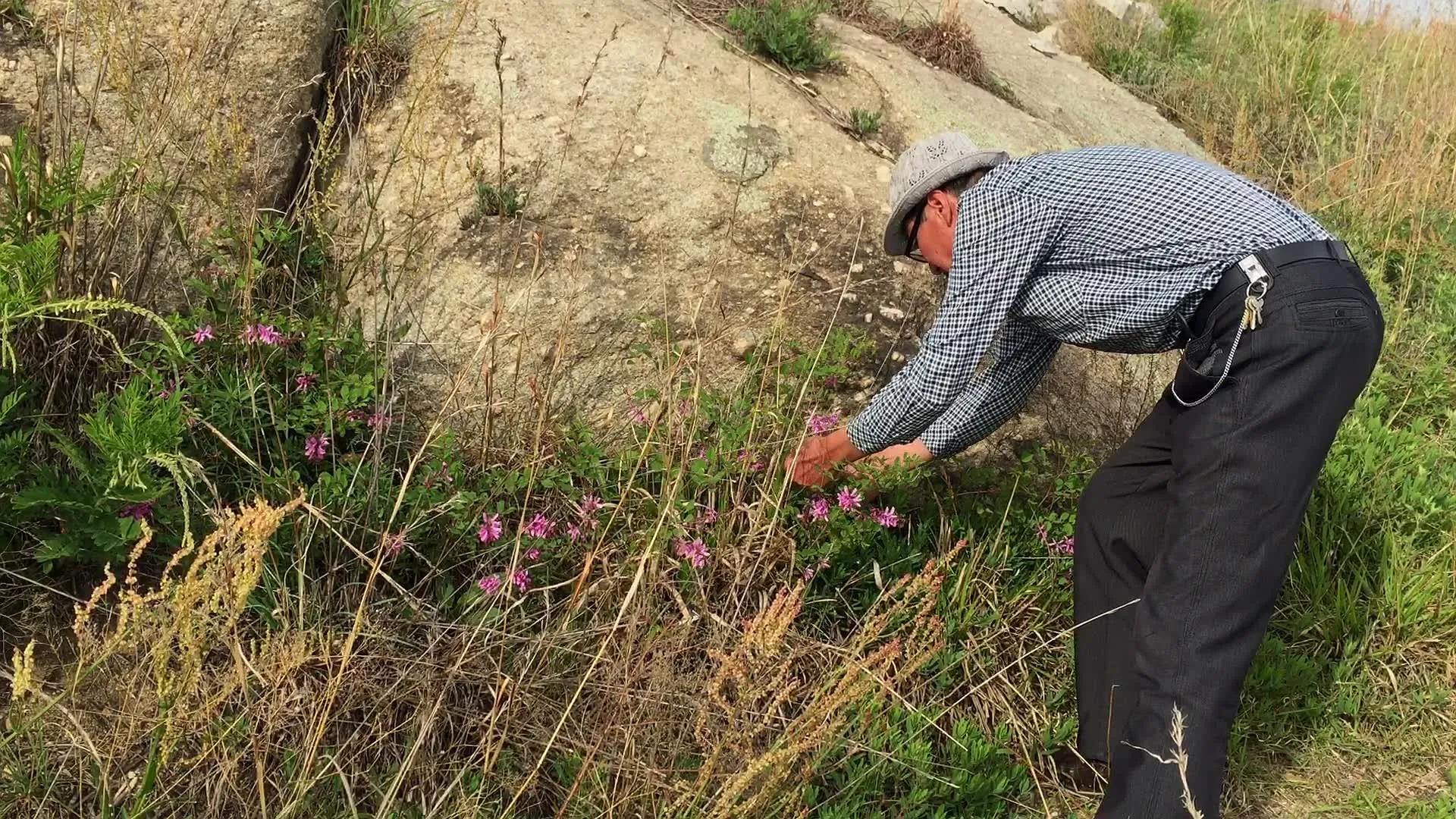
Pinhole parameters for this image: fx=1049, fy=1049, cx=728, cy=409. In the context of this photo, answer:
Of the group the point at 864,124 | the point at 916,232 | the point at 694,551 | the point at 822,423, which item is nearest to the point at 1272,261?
the point at 916,232

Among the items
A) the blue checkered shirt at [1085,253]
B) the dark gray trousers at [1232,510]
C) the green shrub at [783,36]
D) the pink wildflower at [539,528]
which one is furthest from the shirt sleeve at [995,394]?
the green shrub at [783,36]

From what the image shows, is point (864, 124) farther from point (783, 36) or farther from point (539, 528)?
point (539, 528)

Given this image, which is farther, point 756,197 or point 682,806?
point 756,197

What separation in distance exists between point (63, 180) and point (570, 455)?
56.5 inches

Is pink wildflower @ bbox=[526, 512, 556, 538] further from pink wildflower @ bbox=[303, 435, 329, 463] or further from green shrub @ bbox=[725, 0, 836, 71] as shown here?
green shrub @ bbox=[725, 0, 836, 71]

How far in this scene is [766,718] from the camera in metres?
2.03

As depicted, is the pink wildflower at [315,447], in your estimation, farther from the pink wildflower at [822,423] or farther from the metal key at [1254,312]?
the metal key at [1254,312]

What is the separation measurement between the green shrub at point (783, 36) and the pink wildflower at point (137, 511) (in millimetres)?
3333

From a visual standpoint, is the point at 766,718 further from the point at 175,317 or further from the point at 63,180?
the point at 63,180

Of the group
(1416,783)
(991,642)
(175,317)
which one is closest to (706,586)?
(991,642)

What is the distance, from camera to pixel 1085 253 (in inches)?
104

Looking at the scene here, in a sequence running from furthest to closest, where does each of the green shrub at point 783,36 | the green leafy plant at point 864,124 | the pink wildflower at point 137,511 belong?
the green shrub at point 783,36 → the green leafy plant at point 864,124 → the pink wildflower at point 137,511

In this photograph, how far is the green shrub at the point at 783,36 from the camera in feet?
15.6

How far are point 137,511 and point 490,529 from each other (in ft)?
2.62
